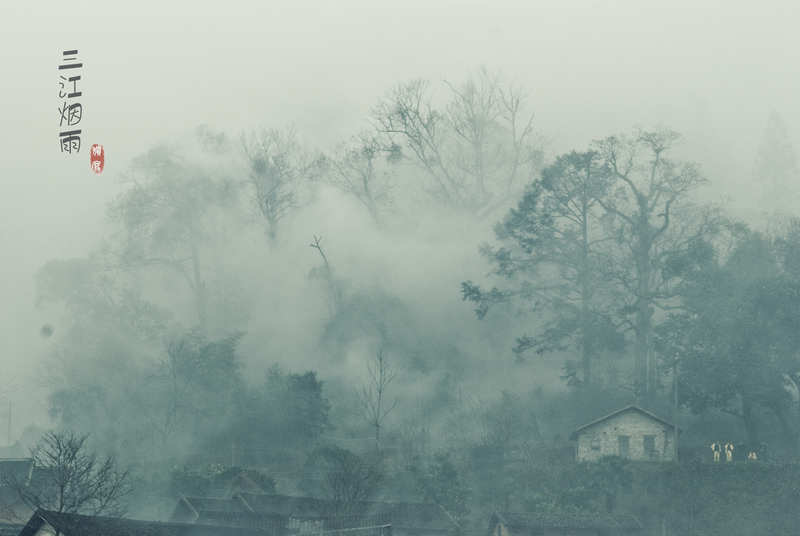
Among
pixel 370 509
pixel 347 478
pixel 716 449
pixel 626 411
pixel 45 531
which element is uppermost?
pixel 626 411

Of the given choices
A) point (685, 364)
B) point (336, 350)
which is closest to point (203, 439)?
point (336, 350)

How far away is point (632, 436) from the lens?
60906 millimetres

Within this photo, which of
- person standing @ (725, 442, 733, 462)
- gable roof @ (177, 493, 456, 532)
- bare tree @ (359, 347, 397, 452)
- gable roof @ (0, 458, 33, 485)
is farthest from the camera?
bare tree @ (359, 347, 397, 452)

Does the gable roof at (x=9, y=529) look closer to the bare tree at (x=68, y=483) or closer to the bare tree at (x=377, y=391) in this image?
the bare tree at (x=68, y=483)

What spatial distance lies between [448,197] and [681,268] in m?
19.9

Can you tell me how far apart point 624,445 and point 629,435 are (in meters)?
0.64

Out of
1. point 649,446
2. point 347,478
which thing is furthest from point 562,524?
point 347,478

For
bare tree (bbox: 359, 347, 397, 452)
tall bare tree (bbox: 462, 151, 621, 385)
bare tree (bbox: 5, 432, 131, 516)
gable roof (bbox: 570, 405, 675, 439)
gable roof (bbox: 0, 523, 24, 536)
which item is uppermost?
tall bare tree (bbox: 462, 151, 621, 385)

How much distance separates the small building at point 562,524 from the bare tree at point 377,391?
1520cm

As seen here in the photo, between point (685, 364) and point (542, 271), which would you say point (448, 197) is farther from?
point (685, 364)

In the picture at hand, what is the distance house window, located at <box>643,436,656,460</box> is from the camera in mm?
60750

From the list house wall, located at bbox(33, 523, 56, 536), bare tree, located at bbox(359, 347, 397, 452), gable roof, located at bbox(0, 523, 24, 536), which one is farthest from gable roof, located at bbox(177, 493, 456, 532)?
house wall, located at bbox(33, 523, 56, 536)

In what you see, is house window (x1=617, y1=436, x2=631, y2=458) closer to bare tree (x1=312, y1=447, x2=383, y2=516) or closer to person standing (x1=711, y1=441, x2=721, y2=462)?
person standing (x1=711, y1=441, x2=721, y2=462)

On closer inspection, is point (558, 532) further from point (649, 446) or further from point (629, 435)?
point (649, 446)
